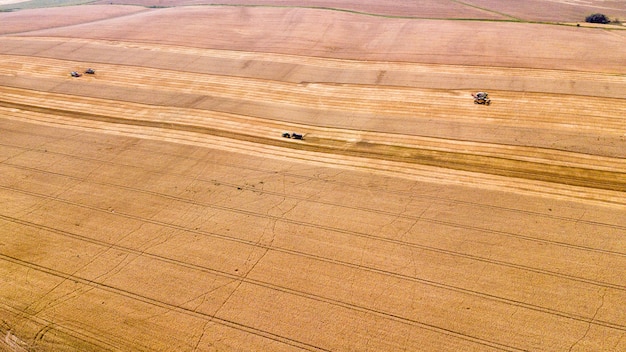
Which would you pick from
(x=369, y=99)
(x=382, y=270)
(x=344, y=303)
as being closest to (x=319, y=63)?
(x=369, y=99)

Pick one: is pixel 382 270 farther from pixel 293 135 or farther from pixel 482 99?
pixel 482 99

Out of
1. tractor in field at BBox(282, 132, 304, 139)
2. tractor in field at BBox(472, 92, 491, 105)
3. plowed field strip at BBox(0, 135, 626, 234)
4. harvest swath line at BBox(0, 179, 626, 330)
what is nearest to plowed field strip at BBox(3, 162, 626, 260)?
plowed field strip at BBox(0, 135, 626, 234)

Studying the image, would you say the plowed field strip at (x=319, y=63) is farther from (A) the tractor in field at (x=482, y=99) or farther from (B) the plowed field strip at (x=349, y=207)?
(B) the plowed field strip at (x=349, y=207)

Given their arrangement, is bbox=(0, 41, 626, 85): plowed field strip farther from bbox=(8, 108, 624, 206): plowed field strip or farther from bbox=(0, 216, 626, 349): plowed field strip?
bbox=(0, 216, 626, 349): plowed field strip

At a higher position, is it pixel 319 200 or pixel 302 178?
pixel 302 178

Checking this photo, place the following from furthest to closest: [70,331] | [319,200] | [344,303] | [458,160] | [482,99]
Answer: [482,99] < [458,160] < [319,200] < [344,303] < [70,331]
